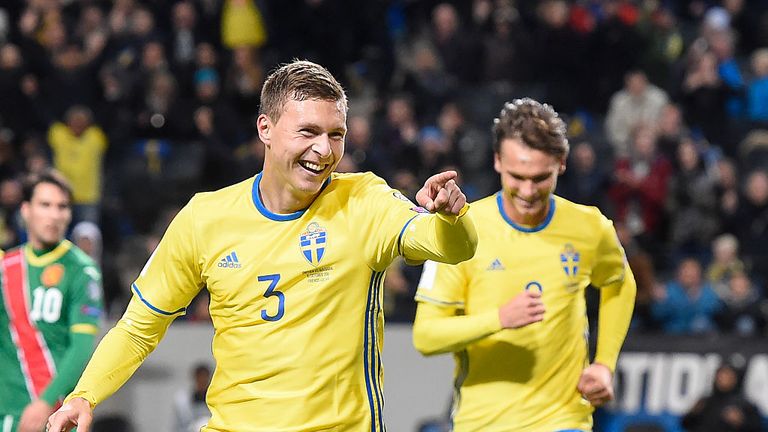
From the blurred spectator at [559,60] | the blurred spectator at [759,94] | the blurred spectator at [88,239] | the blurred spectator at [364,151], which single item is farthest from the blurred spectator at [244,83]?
the blurred spectator at [759,94]

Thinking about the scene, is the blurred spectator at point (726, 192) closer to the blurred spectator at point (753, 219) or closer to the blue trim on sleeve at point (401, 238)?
the blurred spectator at point (753, 219)

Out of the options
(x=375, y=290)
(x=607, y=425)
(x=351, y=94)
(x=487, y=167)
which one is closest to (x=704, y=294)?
(x=607, y=425)

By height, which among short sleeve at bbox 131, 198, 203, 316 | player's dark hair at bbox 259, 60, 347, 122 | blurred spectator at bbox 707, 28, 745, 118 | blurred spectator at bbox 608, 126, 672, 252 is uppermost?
blurred spectator at bbox 707, 28, 745, 118

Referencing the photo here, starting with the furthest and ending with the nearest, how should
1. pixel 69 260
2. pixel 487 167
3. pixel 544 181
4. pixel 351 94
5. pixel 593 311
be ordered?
pixel 351 94 < pixel 487 167 < pixel 593 311 < pixel 69 260 < pixel 544 181

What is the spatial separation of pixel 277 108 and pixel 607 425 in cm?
704

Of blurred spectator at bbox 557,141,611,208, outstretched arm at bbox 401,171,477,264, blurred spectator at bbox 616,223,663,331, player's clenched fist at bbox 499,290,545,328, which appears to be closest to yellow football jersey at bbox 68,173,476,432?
outstretched arm at bbox 401,171,477,264

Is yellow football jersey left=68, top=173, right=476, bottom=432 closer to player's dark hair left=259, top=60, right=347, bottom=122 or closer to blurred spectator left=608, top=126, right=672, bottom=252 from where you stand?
player's dark hair left=259, top=60, right=347, bottom=122

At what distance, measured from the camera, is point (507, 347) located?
648 centimetres

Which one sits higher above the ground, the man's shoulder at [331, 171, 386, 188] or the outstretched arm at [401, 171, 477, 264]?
the man's shoulder at [331, 171, 386, 188]

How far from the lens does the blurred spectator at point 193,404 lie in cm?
1177

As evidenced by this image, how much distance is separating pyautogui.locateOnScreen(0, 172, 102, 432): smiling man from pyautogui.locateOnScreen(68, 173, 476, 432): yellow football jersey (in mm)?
2453

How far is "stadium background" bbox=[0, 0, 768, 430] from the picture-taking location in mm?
13602

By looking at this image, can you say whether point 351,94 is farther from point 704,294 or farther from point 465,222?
point 465,222

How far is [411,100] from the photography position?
604 inches
